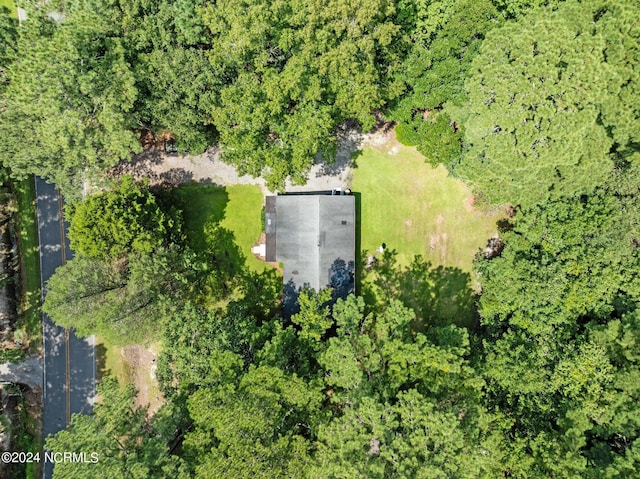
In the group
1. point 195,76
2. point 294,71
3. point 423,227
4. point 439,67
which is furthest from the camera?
point 423,227

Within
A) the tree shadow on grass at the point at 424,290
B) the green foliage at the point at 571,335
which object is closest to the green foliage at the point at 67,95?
the tree shadow on grass at the point at 424,290

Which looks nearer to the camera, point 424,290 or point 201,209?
point 424,290

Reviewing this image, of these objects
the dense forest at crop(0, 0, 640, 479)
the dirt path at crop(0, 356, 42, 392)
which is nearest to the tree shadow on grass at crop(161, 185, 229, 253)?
the dense forest at crop(0, 0, 640, 479)

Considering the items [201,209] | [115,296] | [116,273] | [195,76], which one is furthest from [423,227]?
[115,296]

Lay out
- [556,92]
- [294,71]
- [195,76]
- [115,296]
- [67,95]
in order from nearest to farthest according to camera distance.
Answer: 1. [556,92]
2. [67,95]
3. [294,71]
4. [195,76]
5. [115,296]

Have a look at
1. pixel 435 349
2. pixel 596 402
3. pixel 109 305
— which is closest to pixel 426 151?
pixel 435 349

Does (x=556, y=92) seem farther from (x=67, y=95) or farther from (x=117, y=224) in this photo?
(x=67, y=95)

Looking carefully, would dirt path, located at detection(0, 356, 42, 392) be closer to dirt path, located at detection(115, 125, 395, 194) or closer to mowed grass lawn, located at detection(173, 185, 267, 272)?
mowed grass lawn, located at detection(173, 185, 267, 272)

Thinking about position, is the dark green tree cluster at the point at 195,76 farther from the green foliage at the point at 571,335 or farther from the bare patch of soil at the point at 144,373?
the green foliage at the point at 571,335
